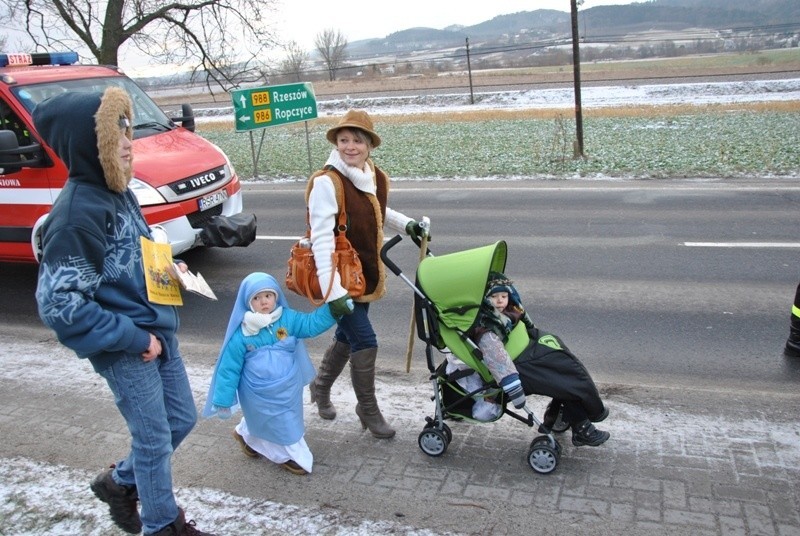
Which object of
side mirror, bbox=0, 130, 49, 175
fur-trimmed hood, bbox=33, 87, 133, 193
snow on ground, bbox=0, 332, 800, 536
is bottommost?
snow on ground, bbox=0, 332, 800, 536

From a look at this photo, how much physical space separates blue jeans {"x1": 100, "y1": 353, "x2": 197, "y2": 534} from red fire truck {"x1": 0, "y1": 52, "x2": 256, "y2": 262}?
3.49 m

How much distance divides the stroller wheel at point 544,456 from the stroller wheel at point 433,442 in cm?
48

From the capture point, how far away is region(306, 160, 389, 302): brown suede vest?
401 centimetres

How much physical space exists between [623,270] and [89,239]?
20.2 ft

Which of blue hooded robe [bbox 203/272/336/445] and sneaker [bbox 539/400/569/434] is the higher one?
blue hooded robe [bbox 203/272/336/445]

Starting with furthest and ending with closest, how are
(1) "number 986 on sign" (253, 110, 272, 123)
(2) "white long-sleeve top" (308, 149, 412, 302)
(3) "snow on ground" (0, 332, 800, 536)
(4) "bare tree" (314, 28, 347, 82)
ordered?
(4) "bare tree" (314, 28, 347, 82), (1) "number 986 on sign" (253, 110, 272, 123), (2) "white long-sleeve top" (308, 149, 412, 302), (3) "snow on ground" (0, 332, 800, 536)

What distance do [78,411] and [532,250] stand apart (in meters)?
5.46

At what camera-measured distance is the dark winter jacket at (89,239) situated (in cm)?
268

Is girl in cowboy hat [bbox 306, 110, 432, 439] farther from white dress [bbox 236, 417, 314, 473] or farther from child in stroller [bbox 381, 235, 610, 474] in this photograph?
white dress [bbox 236, 417, 314, 473]

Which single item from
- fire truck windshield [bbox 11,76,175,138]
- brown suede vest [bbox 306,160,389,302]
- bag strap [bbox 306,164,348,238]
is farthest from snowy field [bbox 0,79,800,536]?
fire truck windshield [bbox 11,76,175,138]

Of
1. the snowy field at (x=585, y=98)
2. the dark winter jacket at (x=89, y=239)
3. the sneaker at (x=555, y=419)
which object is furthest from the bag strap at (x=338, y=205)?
the snowy field at (x=585, y=98)

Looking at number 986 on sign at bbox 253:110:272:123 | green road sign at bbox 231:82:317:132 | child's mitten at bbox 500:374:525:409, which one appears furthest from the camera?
number 986 on sign at bbox 253:110:272:123

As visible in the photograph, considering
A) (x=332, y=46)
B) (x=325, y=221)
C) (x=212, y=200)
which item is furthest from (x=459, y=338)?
(x=332, y=46)

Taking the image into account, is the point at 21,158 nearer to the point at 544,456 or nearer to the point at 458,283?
the point at 458,283
